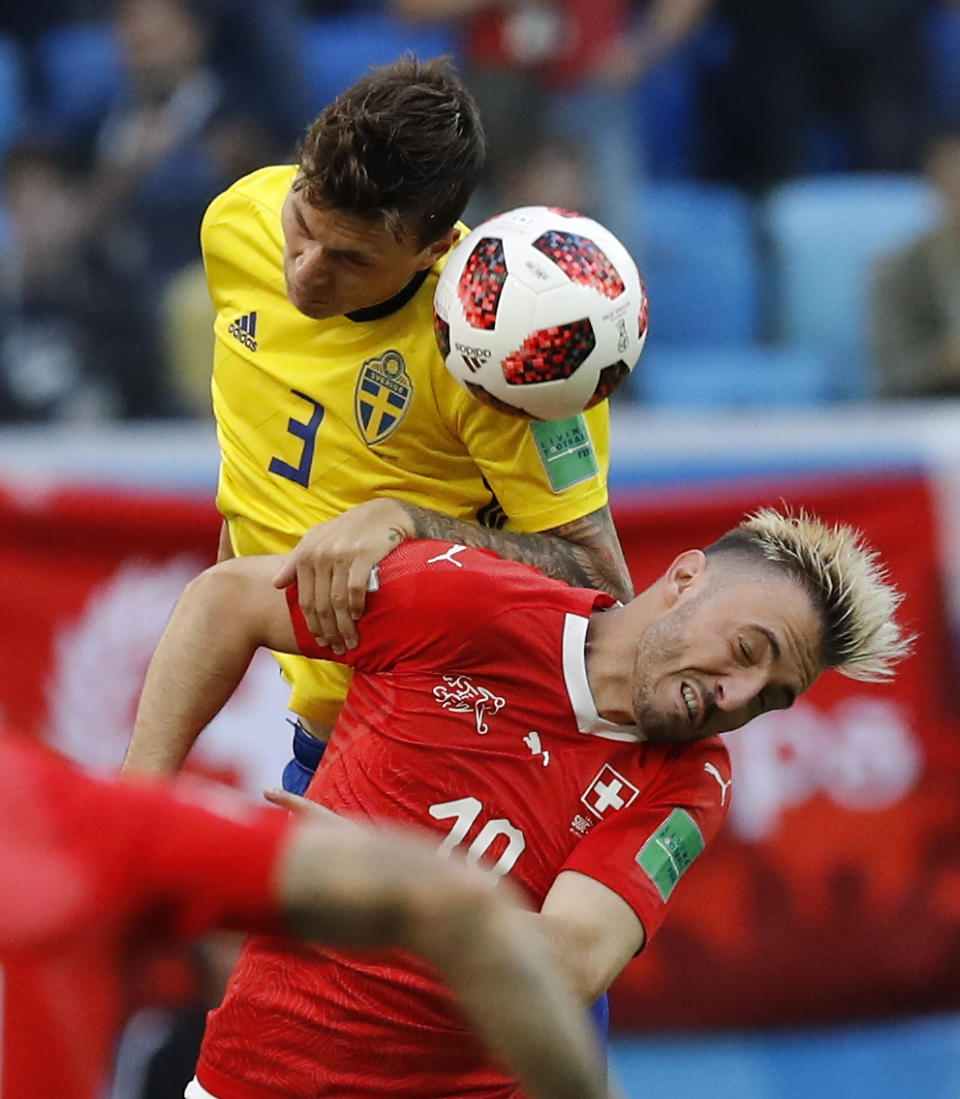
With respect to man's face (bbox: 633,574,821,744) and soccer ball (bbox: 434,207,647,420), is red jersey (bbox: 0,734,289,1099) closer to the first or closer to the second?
man's face (bbox: 633,574,821,744)

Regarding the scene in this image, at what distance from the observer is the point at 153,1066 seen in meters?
5.14

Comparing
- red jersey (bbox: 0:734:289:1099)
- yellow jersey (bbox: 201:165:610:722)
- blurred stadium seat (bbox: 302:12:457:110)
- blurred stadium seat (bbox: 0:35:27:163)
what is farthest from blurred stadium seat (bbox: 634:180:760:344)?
red jersey (bbox: 0:734:289:1099)

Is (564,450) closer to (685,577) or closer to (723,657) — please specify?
(685,577)

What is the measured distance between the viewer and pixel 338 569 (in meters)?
3.28

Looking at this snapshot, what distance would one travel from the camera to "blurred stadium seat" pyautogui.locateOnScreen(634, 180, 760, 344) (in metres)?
7.55

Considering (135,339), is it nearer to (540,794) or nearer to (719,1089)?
(719,1089)

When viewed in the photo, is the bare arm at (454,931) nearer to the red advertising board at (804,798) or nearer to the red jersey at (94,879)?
the red jersey at (94,879)

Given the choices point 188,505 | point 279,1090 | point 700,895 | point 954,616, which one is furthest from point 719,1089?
point 279,1090

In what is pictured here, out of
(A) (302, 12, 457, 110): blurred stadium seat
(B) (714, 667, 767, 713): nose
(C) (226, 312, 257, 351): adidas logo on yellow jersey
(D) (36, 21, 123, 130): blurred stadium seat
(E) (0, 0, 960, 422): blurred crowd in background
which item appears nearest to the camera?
(B) (714, 667, 767, 713): nose

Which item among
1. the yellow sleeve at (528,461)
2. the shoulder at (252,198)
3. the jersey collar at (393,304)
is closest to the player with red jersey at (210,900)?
the yellow sleeve at (528,461)

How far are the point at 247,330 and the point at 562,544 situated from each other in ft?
2.55

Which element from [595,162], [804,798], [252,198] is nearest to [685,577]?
[252,198]

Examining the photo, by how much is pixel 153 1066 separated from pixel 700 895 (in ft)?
5.51

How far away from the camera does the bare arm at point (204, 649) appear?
343cm
